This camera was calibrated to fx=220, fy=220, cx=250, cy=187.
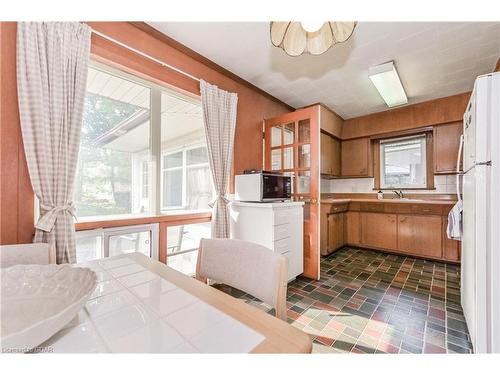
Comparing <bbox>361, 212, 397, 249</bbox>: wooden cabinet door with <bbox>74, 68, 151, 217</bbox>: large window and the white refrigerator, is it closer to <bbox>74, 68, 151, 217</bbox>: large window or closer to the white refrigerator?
the white refrigerator

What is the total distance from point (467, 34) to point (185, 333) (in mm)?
3029

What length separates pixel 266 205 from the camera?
85.9 inches

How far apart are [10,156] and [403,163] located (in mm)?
4873

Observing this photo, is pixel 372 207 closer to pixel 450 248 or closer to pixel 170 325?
pixel 450 248

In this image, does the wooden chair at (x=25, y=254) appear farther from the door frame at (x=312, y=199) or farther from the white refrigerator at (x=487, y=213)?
the door frame at (x=312, y=199)

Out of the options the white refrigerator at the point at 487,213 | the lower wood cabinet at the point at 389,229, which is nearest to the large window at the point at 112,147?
the white refrigerator at the point at 487,213

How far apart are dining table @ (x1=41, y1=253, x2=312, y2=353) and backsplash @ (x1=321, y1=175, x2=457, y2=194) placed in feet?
13.3

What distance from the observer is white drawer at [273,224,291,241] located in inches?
87.7

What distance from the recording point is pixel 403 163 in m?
3.87

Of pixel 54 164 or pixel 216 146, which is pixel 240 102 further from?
pixel 54 164

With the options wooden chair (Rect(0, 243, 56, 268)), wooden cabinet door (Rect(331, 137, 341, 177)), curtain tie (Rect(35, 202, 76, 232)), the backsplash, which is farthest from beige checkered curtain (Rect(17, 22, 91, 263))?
the backsplash

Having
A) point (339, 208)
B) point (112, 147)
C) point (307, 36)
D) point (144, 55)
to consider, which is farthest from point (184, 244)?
point (339, 208)
